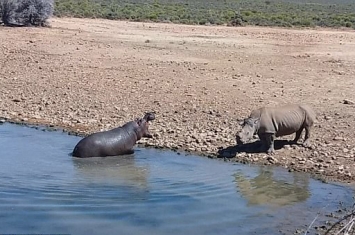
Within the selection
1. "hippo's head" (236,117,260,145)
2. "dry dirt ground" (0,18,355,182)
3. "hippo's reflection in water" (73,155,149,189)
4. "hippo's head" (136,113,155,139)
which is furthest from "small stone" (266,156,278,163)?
"hippo's head" (136,113,155,139)

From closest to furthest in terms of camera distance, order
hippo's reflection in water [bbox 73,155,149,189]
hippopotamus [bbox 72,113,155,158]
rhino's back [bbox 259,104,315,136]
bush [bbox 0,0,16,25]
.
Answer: hippo's reflection in water [bbox 73,155,149,189] → hippopotamus [bbox 72,113,155,158] → rhino's back [bbox 259,104,315,136] → bush [bbox 0,0,16,25]

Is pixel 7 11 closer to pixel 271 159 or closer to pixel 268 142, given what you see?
pixel 268 142

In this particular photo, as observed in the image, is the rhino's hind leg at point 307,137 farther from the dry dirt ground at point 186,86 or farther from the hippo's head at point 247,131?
the hippo's head at point 247,131

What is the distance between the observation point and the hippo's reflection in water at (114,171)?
11117 millimetres

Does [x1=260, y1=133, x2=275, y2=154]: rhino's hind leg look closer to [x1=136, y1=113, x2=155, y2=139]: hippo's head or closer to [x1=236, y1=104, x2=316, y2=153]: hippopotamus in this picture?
[x1=236, y1=104, x2=316, y2=153]: hippopotamus

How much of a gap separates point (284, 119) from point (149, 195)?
3416 millimetres

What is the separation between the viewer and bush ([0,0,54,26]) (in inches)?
1180

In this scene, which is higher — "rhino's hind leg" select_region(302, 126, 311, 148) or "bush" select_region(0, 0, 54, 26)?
"bush" select_region(0, 0, 54, 26)

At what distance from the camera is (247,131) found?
1255cm

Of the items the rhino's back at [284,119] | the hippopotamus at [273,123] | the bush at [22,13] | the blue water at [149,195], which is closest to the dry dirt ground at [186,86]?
the hippopotamus at [273,123]

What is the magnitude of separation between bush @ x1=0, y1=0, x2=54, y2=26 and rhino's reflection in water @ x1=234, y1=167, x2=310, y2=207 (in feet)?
64.7

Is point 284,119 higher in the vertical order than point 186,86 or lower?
higher

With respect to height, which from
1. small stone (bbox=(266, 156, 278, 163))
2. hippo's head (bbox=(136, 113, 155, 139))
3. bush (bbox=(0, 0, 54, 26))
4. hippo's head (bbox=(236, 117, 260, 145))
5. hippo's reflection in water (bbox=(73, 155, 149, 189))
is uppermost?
bush (bbox=(0, 0, 54, 26))

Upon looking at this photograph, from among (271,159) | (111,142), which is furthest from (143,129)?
(271,159)
